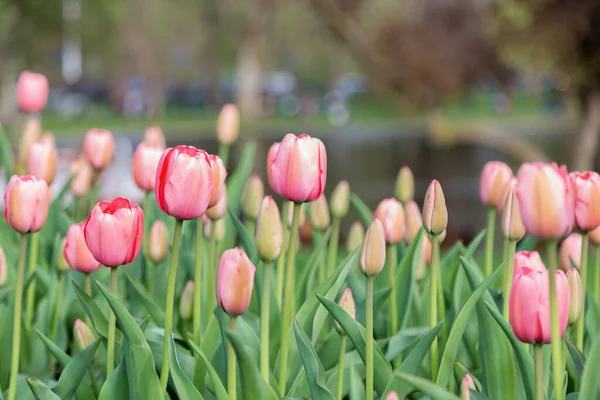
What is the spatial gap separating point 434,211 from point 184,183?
0.50m

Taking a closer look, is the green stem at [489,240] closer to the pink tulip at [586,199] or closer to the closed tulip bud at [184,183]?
the pink tulip at [586,199]

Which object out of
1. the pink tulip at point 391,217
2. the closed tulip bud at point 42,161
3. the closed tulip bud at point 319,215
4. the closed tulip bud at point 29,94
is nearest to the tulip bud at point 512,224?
the pink tulip at point 391,217

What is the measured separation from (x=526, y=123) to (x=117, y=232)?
41.4 meters

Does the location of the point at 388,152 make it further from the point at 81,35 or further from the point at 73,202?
the point at 73,202

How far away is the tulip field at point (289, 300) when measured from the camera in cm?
144

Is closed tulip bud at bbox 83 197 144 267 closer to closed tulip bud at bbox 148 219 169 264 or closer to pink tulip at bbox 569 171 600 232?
closed tulip bud at bbox 148 219 169 264

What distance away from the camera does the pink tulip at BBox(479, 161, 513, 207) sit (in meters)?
2.13

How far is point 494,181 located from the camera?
2.13 meters

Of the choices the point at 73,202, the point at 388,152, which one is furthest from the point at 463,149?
the point at 73,202

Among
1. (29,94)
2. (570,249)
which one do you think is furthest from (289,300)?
(29,94)

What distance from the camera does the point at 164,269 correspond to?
236 cm

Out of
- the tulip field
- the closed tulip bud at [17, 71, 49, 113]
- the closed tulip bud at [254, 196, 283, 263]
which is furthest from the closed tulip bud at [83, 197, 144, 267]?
the closed tulip bud at [17, 71, 49, 113]

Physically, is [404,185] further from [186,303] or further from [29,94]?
[29,94]

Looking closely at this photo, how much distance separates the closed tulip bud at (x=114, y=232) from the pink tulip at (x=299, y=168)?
0.27 meters
